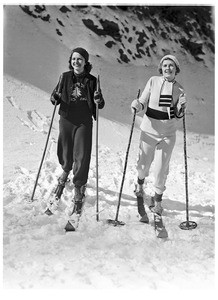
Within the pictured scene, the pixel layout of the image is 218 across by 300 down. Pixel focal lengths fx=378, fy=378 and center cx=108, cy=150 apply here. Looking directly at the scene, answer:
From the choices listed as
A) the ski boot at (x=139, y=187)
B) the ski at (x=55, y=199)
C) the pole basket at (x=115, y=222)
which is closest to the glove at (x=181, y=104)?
the ski boot at (x=139, y=187)

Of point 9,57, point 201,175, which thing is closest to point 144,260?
point 201,175

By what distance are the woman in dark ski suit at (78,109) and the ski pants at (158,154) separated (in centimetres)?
76

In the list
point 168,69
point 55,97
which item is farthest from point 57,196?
point 168,69

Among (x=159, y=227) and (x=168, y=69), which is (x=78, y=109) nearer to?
(x=168, y=69)

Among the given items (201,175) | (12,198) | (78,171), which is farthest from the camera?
(201,175)

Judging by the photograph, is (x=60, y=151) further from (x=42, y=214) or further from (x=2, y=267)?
(x=2, y=267)

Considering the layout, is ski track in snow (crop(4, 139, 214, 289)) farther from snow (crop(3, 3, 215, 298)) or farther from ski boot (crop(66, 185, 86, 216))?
ski boot (crop(66, 185, 86, 216))

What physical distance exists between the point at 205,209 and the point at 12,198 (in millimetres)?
3067

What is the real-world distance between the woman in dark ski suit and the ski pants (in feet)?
2.51

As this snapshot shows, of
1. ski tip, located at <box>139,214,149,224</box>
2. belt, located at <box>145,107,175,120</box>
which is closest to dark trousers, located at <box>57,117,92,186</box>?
belt, located at <box>145,107,175,120</box>

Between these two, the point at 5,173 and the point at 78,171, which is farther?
the point at 5,173

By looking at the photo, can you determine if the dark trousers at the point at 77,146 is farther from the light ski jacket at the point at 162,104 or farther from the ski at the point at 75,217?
the light ski jacket at the point at 162,104

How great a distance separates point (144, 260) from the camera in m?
4.28

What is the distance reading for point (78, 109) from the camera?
505 centimetres
